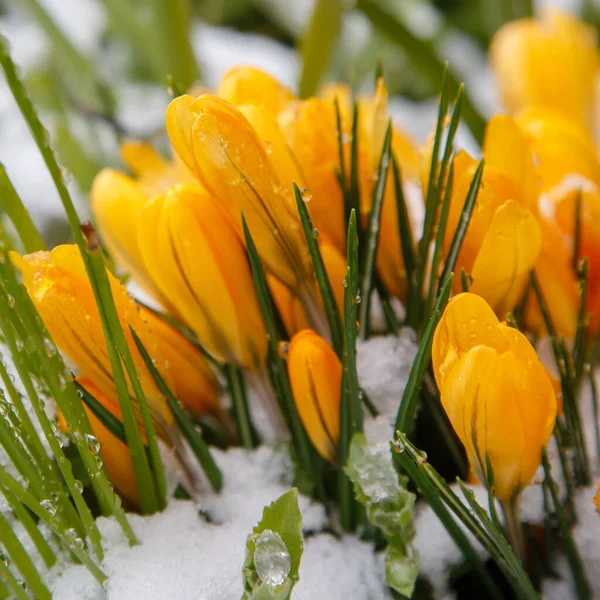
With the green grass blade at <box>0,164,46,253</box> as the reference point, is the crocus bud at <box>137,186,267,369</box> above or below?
below

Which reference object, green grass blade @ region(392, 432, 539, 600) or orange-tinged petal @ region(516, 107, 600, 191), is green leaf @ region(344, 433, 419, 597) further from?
orange-tinged petal @ region(516, 107, 600, 191)

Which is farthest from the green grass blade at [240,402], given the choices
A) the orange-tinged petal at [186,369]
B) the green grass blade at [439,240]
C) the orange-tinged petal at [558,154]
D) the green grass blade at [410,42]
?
the green grass blade at [410,42]

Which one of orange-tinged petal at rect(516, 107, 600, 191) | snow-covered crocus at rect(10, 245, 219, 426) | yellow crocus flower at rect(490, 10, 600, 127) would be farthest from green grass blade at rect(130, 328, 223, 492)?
yellow crocus flower at rect(490, 10, 600, 127)

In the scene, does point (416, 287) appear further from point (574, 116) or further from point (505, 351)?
point (574, 116)

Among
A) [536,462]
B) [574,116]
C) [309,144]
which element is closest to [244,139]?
[309,144]

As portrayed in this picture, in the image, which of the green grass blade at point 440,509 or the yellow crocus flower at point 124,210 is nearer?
the green grass blade at point 440,509

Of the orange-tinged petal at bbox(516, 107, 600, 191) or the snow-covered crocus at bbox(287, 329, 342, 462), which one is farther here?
the orange-tinged petal at bbox(516, 107, 600, 191)

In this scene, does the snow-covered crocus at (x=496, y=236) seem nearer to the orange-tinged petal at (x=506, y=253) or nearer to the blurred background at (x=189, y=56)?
the orange-tinged petal at (x=506, y=253)
